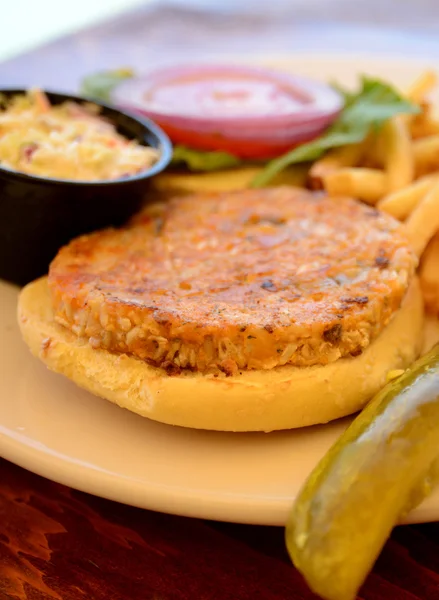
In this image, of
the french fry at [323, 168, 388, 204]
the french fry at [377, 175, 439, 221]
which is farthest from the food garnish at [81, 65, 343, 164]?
the french fry at [377, 175, 439, 221]

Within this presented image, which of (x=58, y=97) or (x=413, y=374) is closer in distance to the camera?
(x=413, y=374)

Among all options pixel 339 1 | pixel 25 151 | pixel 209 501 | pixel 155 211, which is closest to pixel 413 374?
pixel 209 501

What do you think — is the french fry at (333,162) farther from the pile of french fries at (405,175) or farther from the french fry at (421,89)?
the french fry at (421,89)

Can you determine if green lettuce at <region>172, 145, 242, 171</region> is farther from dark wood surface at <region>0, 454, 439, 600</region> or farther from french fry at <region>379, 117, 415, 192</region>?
dark wood surface at <region>0, 454, 439, 600</region>

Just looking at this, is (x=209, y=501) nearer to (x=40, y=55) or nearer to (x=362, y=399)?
(x=362, y=399)

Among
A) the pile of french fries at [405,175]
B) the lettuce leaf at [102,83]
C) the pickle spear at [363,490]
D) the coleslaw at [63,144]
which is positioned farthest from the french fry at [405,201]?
the lettuce leaf at [102,83]

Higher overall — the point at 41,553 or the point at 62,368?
the point at 62,368

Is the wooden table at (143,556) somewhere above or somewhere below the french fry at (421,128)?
below
